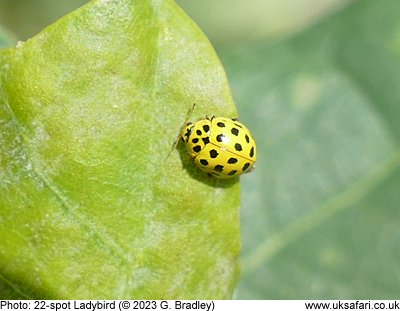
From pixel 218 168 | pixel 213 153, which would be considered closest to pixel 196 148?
pixel 218 168

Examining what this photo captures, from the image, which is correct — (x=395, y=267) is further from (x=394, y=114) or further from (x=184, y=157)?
(x=184, y=157)

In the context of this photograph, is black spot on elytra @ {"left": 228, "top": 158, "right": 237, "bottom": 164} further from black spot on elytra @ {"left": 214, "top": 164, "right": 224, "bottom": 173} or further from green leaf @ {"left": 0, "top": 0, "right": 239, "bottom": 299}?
green leaf @ {"left": 0, "top": 0, "right": 239, "bottom": 299}

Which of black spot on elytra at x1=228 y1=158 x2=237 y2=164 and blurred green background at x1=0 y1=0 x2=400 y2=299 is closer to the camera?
black spot on elytra at x1=228 y1=158 x2=237 y2=164

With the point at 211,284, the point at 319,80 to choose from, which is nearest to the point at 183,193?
the point at 211,284

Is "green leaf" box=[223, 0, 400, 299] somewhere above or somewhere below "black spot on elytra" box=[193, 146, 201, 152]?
below

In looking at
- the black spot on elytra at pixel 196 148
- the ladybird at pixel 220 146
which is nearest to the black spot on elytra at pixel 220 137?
the ladybird at pixel 220 146

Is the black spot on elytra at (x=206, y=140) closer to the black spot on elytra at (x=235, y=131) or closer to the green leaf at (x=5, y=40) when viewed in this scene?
the black spot on elytra at (x=235, y=131)

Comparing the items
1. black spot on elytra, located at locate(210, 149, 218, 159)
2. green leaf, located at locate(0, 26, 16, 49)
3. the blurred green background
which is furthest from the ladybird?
green leaf, located at locate(0, 26, 16, 49)
